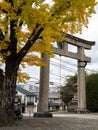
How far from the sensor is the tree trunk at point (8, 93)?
14234 mm

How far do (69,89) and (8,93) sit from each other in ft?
125

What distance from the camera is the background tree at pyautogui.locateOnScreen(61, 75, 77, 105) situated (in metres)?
51.3

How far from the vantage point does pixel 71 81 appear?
53719 mm

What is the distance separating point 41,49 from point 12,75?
3.56 meters

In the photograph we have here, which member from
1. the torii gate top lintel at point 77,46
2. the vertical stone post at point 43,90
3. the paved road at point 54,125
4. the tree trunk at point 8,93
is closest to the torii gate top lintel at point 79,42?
the torii gate top lintel at point 77,46

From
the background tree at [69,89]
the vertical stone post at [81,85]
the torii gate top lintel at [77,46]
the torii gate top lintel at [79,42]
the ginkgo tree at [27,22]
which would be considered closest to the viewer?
the ginkgo tree at [27,22]

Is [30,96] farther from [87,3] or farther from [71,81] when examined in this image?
[87,3]

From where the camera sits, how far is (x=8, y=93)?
1433 centimetres

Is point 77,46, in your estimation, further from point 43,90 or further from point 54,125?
point 54,125

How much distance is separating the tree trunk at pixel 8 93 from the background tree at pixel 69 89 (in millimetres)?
36661

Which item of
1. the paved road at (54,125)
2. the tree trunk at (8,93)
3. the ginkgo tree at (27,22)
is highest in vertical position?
the ginkgo tree at (27,22)

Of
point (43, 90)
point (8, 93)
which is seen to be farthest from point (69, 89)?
point (8, 93)

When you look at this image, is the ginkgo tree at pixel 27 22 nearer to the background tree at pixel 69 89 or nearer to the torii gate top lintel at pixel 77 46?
the torii gate top lintel at pixel 77 46

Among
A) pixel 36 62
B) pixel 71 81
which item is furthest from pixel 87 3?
pixel 71 81
